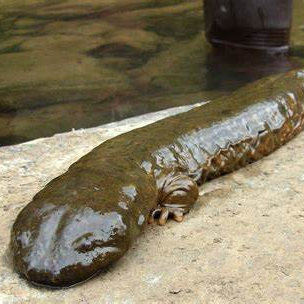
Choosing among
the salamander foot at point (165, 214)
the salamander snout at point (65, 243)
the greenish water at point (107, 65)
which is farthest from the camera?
the greenish water at point (107, 65)

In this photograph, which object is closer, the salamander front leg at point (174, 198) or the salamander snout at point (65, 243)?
the salamander snout at point (65, 243)

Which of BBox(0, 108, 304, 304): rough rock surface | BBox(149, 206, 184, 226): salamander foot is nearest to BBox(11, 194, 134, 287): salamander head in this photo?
BBox(0, 108, 304, 304): rough rock surface

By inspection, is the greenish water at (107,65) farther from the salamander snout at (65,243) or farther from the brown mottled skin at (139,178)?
the salamander snout at (65,243)

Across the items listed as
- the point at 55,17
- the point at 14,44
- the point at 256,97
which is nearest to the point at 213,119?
the point at 256,97

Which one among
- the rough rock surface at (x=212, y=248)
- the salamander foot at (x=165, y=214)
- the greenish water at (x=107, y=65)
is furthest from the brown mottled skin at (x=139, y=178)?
Result: the greenish water at (x=107, y=65)

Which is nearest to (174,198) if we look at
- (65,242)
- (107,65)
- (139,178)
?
(139,178)

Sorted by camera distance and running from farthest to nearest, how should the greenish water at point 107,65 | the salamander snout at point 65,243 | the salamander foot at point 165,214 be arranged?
the greenish water at point 107,65
the salamander foot at point 165,214
the salamander snout at point 65,243

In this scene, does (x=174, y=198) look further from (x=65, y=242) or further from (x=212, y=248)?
(x=65, y=242)

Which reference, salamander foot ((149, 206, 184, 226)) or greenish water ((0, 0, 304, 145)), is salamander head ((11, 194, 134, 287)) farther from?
greenish water ((0, 0, 304, 145))
